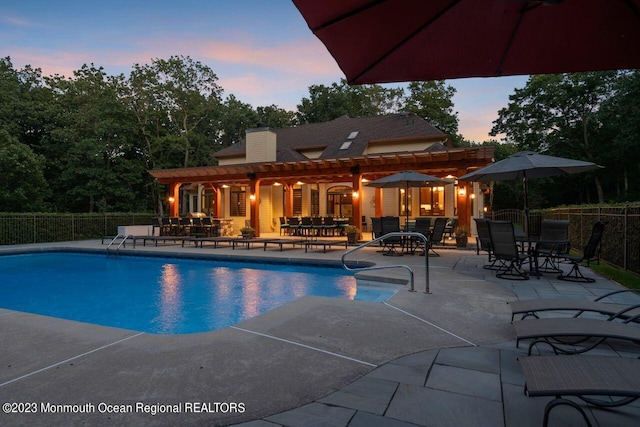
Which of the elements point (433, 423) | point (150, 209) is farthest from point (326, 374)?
point (150, 209)

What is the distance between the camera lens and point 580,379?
5.77 feet

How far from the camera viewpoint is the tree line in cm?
2142

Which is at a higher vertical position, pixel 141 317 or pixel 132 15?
pixel 132 15

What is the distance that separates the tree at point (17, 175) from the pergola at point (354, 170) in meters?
5.95

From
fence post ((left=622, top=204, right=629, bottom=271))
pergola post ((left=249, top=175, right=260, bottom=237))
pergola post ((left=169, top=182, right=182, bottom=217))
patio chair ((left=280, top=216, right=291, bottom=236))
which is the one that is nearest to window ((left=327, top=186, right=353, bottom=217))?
patio chair ((left=280, top=216, right=291, bottom=236))

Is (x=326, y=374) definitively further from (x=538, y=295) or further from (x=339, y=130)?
(x=339, y=130)

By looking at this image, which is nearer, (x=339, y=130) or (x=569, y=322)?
(x=569, y=322)

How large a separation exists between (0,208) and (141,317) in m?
17.4

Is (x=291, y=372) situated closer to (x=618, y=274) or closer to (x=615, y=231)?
(x=618, y=274)

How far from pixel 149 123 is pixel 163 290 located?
22713 mm

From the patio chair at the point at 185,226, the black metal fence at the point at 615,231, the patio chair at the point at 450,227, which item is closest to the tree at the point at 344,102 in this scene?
the patio chair at the point at 185,226

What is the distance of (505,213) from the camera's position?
21.5m

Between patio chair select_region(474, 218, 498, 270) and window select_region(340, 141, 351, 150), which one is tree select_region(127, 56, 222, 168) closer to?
window select_region(340, 141, 351, 150)

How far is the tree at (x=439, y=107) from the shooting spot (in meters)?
30.0
